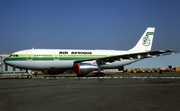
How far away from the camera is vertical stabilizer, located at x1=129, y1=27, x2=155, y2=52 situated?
122 ft

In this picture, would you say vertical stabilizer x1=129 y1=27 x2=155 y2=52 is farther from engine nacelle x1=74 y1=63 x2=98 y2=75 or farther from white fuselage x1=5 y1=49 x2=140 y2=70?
engine nacelle x1=74 y1=63 x2=98 y2=75

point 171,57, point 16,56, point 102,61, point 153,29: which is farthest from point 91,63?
point 171,57

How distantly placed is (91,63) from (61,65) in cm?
393

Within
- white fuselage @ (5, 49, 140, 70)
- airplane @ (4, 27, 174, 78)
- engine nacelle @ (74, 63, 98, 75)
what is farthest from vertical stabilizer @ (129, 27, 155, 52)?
engine nacelle @ (74, 63, 98, 75)

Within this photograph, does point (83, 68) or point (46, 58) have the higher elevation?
point (46, 58)

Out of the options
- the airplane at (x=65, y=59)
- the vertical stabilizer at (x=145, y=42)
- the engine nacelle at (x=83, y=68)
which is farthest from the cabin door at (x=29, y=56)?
the vertical stabilizer at (x=145, y=42)

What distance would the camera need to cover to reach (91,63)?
30.2 metres

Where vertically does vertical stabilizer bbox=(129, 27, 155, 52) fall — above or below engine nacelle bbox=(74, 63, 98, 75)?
above

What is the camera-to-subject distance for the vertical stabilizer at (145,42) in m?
37.1

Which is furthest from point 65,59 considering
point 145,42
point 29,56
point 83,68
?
point 145,42

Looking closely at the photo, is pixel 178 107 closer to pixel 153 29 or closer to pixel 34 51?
pixel 34 51

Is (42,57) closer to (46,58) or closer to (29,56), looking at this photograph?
(46,58)

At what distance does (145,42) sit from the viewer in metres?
37.3

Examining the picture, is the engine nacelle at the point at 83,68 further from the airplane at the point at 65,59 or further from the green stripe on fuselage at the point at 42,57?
the green stripe on fuselage at the point at 42,57
